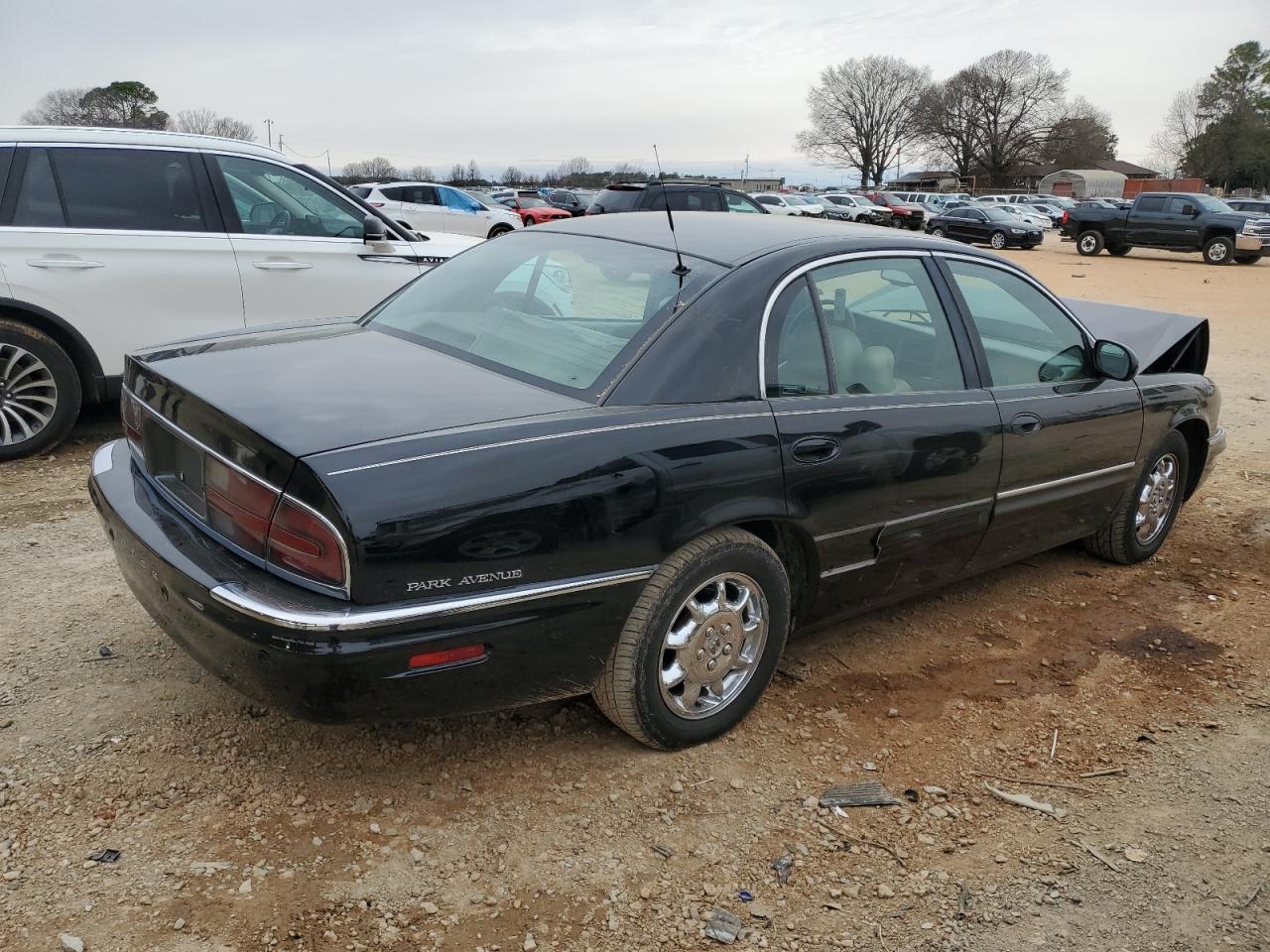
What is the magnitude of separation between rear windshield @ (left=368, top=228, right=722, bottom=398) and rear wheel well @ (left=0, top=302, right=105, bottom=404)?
112 inches

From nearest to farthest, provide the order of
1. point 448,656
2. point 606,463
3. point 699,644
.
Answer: point 448,656
point 606,463
point 699,644

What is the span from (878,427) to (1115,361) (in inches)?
59.1

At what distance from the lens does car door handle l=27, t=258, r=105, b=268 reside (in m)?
5.46

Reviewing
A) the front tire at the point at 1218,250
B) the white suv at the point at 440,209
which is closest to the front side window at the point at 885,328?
the white suv at the point at 440,209

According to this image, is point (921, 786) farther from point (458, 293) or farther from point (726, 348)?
point (458, 293)

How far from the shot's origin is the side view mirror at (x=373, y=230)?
253 inches

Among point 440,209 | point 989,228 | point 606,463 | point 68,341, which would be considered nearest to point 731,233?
point 606,463

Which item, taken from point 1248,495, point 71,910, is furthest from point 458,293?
point 1248,495

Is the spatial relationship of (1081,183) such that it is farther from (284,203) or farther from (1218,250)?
(284,203)

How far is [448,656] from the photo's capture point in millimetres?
2455

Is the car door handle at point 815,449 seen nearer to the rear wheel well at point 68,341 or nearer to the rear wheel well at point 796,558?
the rear wheel well at point 796,558

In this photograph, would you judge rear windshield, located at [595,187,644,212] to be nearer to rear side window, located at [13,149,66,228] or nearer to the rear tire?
rear side window, located at [13,149,66,228]

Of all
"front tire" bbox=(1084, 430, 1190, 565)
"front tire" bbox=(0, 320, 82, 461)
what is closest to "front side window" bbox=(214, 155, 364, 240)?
"front tire" bbox=(0, 320, 82, 461)

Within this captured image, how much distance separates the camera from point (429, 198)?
22.2m
